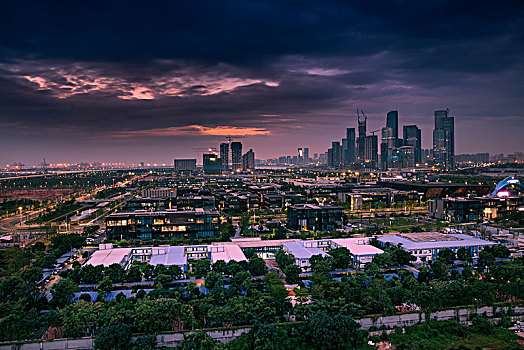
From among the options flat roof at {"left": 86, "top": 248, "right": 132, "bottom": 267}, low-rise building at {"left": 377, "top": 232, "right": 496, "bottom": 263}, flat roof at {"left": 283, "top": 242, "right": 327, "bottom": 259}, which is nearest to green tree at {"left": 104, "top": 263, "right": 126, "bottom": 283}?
flat roof at {"left": 86, "top": 248, "right": 132, "bottom": 267}

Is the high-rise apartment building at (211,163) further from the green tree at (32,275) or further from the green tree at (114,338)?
the green tree at (114,338)

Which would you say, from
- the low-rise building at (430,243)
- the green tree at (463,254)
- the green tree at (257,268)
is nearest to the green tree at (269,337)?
the green tree at (257,268)

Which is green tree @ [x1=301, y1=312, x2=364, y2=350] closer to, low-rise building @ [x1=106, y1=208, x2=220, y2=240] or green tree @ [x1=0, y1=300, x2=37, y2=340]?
green tree @ [x1=0, y1=300, x2=37, y2=340]

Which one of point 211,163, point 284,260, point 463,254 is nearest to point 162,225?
point 284,260

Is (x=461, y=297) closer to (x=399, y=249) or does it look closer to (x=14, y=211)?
(x=399, y=249)

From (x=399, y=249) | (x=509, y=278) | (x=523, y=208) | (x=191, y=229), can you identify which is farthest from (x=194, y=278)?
(x=523, y=208)

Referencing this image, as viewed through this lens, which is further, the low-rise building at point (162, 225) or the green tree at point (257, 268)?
the low-rise building at point (162, 225)
